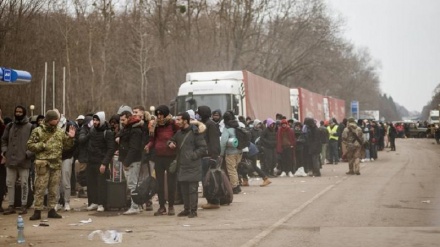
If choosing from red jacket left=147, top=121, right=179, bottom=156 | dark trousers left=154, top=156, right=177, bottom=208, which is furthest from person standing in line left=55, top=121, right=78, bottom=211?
dark trousers left=154, top=156, right=177, bottom=208

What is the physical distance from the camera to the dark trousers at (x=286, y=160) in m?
27.3

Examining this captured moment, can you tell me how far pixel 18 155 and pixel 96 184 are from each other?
1.67 metres

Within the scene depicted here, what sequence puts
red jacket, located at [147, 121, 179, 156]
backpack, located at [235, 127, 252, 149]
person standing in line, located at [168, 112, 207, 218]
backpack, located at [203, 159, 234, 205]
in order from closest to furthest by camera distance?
person standing in line, located at [168, 112, 207, 218] < red jacket, located at [147, 121, 179, 156] < backpack, located at [203, 159, 234, 205] < backpack, located at [235, 127, 252, 149]

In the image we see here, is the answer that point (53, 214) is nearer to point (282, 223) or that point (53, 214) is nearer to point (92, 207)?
point (92, 207)

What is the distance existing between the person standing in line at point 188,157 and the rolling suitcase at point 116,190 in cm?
162

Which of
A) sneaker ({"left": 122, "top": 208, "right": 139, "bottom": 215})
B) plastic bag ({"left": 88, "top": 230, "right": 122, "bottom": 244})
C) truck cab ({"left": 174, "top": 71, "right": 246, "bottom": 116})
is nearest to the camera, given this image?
plastic bag ({"left": 88, "top": 230, "right": 122, "bottom": 244})

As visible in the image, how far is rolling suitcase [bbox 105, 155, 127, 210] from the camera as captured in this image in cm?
1622

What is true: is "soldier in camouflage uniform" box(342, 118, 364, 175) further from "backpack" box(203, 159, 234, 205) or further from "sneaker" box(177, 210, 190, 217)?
"sneaker" box(177, 210, 190, 217)

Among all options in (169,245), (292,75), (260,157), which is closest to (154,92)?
(292,75)

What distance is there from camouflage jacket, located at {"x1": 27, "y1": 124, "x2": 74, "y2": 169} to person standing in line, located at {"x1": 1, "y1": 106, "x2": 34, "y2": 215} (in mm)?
866

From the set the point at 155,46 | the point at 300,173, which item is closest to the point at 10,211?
the point at 300,173

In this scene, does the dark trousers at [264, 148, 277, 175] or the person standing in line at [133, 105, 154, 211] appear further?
the dark trousers at [264, 148, 277, 175]

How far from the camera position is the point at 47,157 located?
1483cm

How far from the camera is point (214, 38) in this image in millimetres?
62969
